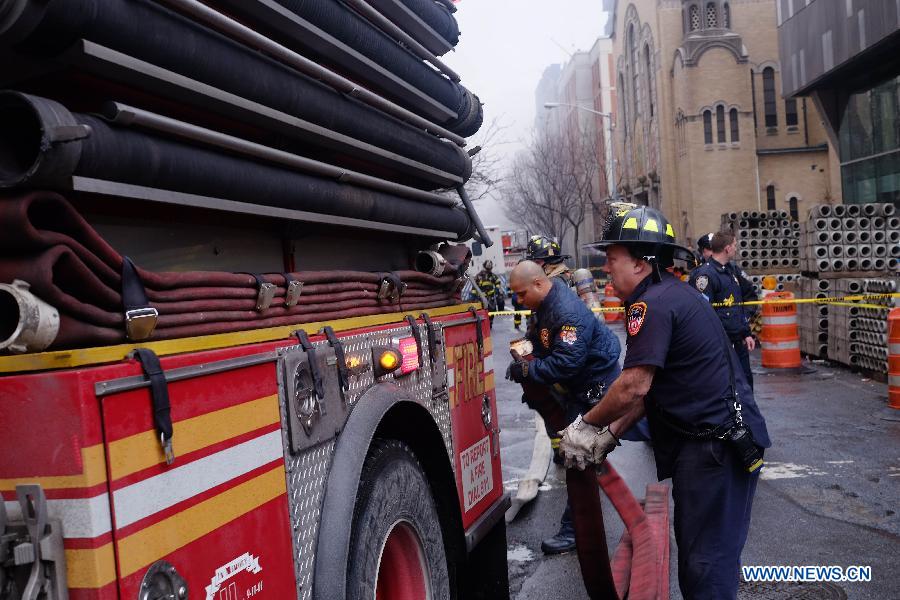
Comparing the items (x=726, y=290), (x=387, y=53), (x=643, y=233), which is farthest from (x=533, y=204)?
(x=387, y=53)

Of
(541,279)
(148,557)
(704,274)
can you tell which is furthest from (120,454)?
(704,274)

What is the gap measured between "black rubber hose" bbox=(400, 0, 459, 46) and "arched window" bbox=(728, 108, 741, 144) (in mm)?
44350

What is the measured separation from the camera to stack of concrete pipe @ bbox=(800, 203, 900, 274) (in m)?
15.6

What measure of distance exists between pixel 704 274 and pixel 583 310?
3.63 meters

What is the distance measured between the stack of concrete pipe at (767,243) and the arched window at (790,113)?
27.0 metres

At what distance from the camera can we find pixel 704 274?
9008mm

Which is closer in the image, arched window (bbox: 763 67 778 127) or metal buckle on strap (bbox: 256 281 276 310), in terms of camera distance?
metal buckle on strap (bbox: 256 281 276 310)

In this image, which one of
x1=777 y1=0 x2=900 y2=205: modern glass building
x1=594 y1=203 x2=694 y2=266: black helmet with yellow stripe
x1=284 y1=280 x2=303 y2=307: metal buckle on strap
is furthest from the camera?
x1=777 y1=0 x2=900 y2=205: modern glass building

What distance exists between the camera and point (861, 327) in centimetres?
1338

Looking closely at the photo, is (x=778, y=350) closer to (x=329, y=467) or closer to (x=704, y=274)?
(x=704, y=274)

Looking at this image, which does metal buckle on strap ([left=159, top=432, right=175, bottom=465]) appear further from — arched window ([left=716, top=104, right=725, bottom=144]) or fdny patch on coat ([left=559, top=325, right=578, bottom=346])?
arched window ([left=716, top=104, right=725, bottom=144])

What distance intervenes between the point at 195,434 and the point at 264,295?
68cm

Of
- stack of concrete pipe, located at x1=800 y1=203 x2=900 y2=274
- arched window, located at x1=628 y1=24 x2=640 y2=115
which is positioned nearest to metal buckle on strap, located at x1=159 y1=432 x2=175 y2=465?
stack of concrete pipe, located at x1=800 y1=203 x2=900 y2=274

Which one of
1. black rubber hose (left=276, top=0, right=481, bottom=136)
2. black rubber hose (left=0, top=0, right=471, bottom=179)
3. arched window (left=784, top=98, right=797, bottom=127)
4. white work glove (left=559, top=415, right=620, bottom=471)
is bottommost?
white work glove (left=559, top=415, right=620, bottom=471)
